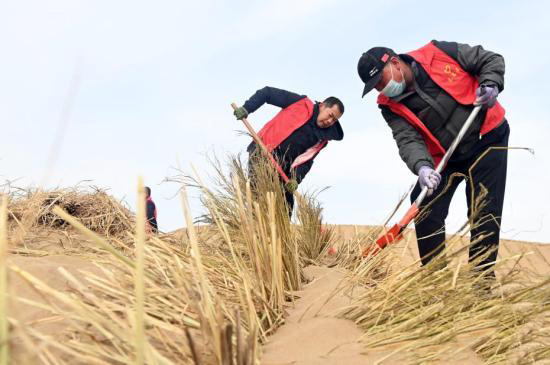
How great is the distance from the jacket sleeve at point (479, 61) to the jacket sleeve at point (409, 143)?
1.57ft

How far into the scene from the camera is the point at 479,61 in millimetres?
3283

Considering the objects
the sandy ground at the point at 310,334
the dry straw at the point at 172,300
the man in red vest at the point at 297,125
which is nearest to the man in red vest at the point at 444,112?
the dry straw at the point at 172,300

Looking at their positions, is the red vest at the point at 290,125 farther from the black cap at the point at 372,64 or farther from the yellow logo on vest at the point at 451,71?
the yellow logo on vest at the point at 451,71

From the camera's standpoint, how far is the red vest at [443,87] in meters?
3.23

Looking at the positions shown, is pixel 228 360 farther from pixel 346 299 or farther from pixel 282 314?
pixel 346 299

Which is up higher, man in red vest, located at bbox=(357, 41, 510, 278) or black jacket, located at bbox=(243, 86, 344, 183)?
black jacket, located at bbox=(243, 86, 344, 183)

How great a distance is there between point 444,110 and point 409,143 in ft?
0.90

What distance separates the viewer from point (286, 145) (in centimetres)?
502

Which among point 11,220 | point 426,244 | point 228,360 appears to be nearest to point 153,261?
point 228,360

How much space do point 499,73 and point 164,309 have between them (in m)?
2.61

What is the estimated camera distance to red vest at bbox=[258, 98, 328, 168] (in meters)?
4.94

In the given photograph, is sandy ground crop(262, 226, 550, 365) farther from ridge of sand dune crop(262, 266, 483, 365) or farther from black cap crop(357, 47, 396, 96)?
black cap crop(357, 47, 396, 96)

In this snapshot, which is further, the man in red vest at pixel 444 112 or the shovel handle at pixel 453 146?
the man in red vest at pixel 444 112

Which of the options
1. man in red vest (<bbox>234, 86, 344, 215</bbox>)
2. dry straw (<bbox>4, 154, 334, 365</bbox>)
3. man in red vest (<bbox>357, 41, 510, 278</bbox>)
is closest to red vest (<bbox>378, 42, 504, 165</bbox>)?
man in red vest (<bbox>357, 41, 510, 278</bbox>)
